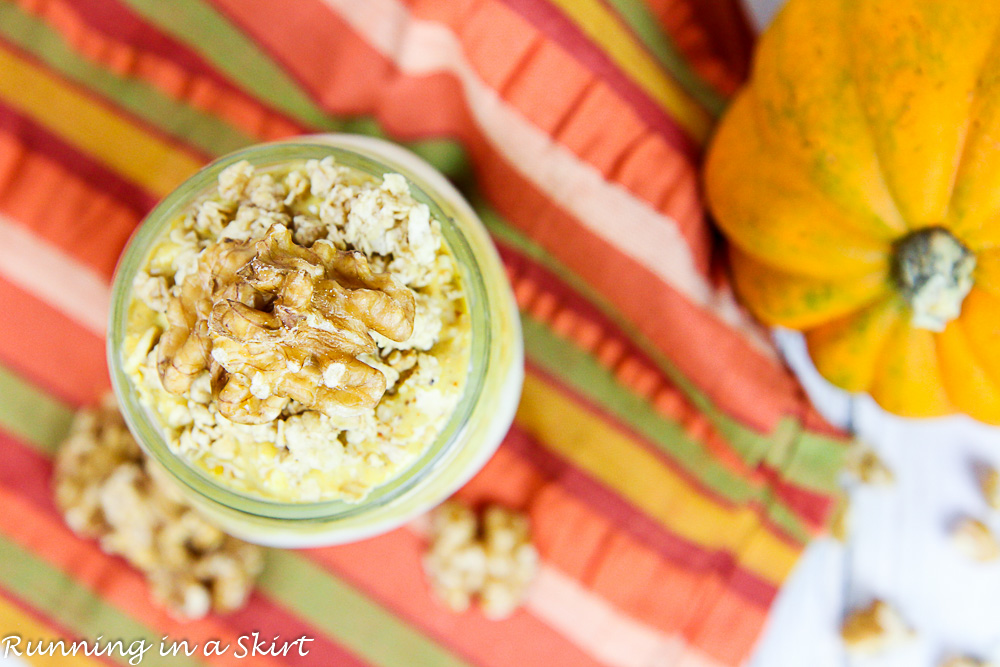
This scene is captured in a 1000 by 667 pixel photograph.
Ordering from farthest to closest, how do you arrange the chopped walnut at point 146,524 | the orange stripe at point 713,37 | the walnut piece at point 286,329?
1. the orange stripe at point 713,37
2. the chopped walnut at point 146,524
3. the walnut piece at point 286,329

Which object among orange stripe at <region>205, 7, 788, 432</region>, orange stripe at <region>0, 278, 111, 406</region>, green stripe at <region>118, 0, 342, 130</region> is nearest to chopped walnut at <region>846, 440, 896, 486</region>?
orange stripe at <region>205, 7, 788, 432</region>

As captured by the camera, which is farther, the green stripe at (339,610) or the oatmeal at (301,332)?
the green stripe at (339,610)

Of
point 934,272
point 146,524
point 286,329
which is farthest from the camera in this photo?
point 146,524

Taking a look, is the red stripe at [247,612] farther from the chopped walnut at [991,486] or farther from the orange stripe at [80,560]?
the chopped walnut at [991,486]

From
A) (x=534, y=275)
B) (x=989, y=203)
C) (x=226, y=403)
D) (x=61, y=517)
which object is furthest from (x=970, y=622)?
(x=61, y=517)

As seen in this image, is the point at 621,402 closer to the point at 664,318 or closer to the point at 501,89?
the point at 664,318

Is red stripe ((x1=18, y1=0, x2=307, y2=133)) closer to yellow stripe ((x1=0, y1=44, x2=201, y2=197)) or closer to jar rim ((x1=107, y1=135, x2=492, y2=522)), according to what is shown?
yellow stripe ((x1=0, y1=44, x2=201, y2=197))

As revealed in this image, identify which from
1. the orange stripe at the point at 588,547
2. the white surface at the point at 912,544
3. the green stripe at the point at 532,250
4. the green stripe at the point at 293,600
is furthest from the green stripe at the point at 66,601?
the white surface at the point at 912,544

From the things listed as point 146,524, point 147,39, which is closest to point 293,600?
point 146,524

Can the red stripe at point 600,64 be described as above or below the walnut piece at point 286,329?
above
